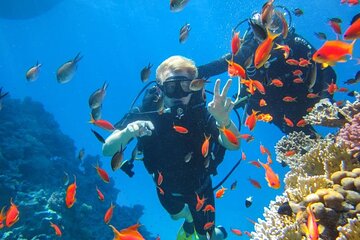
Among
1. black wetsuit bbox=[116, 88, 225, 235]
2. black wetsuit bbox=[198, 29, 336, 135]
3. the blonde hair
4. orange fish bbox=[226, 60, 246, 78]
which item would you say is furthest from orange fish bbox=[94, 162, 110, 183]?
black wetsuit bbox=[198, 29, 336, 135]

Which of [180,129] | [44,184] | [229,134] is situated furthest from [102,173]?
[44,184]

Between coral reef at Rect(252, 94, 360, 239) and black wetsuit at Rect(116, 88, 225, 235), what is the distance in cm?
154

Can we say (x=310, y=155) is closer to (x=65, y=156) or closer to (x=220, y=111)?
(x=220, y=111)

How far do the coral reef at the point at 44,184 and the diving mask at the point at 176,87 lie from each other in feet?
9.87

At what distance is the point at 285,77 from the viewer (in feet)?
22.2

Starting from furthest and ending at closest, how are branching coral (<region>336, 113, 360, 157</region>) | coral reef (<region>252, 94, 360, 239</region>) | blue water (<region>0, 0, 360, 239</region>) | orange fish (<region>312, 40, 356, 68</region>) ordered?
1. blue water (<region>0, 0, 360, 239</region>)
2. branching coral (<region>336, 113, 360, 157</region>)
3. orange fish (<region>312, 40, 356, 68</region>)
4. coral reef (<region>252, 94, 360, 239</region>)

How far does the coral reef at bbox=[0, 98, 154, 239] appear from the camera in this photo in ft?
33.6

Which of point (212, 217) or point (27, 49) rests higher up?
point (27, 49)

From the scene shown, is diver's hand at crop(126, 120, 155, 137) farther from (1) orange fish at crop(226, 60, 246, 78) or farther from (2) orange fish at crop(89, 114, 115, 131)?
(1) orange fish at crop(226, 60, 246, 78)

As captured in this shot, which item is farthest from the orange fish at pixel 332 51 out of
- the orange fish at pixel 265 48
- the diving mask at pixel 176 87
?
the diving mask at pixel 176 87

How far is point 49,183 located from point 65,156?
165 inches

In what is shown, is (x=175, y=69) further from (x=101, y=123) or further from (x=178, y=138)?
(x=101, y=123)

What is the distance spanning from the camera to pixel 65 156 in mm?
18281

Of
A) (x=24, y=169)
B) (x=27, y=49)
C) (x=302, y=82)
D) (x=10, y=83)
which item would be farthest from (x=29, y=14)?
(x=10, y=83)
